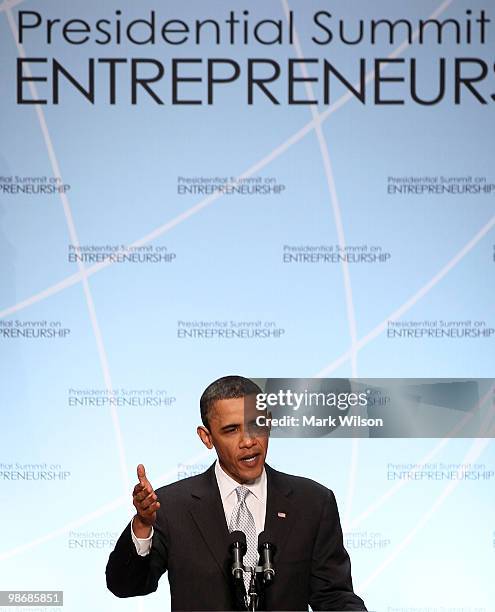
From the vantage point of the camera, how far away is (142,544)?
3.38 m

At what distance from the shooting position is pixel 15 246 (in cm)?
457

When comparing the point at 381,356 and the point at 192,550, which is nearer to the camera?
the point at 192,550

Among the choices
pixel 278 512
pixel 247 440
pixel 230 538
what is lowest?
pixel 230 538

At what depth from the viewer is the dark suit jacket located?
11.5 ft

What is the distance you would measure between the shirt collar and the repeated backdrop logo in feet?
2.55

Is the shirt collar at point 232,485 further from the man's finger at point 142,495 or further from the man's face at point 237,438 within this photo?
the man's finger at point 142,495

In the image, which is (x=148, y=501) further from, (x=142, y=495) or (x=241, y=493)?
(x=241, y=493)

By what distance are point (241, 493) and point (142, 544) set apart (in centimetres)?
47

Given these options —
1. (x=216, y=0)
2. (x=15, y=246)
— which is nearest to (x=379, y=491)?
(x=15, y=246)

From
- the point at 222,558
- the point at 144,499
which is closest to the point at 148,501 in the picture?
the point at 144,499

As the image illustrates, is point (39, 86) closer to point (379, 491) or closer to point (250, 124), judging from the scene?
point (250, 124)

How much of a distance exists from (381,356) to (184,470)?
95 cm

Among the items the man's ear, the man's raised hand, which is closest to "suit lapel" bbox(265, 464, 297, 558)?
the man's ear

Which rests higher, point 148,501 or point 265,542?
point 148,501
